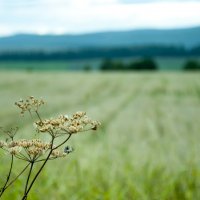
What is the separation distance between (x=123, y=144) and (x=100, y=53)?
73.5 m

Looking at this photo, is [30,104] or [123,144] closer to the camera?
[30,104]

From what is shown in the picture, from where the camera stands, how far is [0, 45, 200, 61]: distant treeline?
257ft

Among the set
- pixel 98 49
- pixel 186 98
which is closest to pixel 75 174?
pixel 186 98

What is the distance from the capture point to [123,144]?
8773 millimetres

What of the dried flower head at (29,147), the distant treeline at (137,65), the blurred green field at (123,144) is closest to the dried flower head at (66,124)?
the dried flower head at (29,147)

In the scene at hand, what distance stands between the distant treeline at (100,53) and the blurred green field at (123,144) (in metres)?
45.6

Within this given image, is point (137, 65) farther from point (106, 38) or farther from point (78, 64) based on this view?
point (106, 38)

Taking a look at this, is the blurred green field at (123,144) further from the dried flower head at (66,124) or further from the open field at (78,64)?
the open field at (78,64)

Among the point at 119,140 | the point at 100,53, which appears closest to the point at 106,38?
the point at 100,53

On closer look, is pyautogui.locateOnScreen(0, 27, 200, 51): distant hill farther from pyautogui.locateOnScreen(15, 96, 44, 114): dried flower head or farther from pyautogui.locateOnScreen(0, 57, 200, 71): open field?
pyautogui.locateOnScreen(15, 96, 44, 114): dried flower head

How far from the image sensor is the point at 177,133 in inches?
487

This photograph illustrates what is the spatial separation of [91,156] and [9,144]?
3980 millimetres

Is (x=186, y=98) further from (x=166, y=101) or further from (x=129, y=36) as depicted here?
(x=129, y=36)

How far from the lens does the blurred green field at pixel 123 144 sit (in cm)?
371
